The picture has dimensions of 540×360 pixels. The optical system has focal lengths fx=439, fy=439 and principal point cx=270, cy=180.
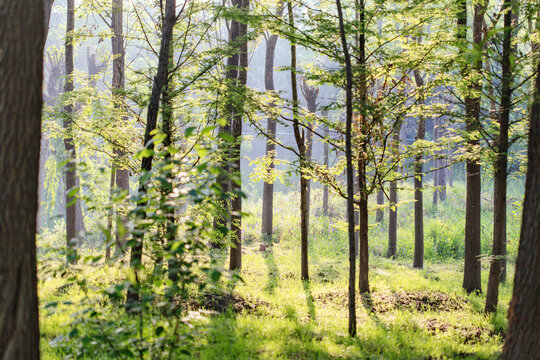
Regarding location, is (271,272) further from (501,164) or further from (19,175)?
(19,175)

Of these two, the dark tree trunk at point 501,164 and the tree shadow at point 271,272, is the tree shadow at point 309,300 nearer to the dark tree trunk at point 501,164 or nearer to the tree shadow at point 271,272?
the tree shadow at point 271,272

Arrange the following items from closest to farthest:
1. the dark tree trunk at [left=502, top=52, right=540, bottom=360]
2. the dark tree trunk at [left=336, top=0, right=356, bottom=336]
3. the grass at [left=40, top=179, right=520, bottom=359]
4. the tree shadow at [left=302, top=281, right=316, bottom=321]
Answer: the dark tree trunk at [left=502, top=52, right=540, bottom=360] → the grass at [left=40, top=179, right=520, bottom=359] → the dark tree trunk at [left=336, top=0, right=356, bottom=336] → the tree shadow at [left=302, top=281, right=316, bottom=321]

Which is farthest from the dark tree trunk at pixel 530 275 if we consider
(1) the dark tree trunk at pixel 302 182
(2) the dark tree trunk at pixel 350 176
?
(1) the dark tree trunk at pixel 302 182

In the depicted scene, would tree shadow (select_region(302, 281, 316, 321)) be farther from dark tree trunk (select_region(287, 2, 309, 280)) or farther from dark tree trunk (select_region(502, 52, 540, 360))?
dark tree trunk (select_region(502, 52, 540, 360))

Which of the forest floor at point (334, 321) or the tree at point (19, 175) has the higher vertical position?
the tree at point (19, 175)

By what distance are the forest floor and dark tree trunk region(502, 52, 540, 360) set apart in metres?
2.21

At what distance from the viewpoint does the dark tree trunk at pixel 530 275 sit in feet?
10.4

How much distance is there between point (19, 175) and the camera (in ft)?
9.48

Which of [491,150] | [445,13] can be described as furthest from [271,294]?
[445,13]

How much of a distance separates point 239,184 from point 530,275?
2237 mm

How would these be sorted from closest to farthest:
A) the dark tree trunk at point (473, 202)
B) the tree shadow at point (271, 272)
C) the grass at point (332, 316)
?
1. the grass at point (332, 316)
2. the dark tree trunk at point (473, 202)
3. the tree shadow at point (271, 272)

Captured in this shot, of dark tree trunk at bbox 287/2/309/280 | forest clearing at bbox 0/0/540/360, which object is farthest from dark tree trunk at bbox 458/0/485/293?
dark tree trunk at bbox 287/2/309/280

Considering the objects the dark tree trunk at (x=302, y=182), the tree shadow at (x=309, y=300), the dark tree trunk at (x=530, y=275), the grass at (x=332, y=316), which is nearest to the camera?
the dark tree trunk at (x=530, y=275)

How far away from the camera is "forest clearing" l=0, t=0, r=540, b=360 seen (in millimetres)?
2893
